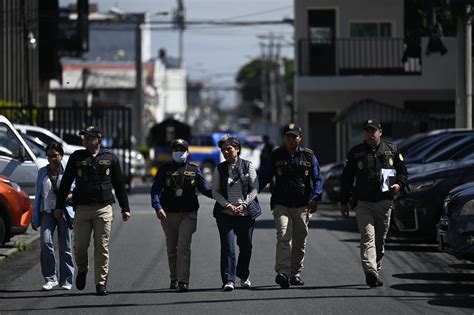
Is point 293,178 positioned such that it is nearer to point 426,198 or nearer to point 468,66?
point 426,198

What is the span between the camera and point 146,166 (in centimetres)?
4741

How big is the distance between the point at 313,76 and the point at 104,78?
3820 centimetres

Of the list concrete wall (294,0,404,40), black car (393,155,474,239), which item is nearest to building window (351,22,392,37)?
concrete wall (294,0,404,40)

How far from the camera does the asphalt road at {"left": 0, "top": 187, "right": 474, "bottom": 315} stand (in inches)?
444

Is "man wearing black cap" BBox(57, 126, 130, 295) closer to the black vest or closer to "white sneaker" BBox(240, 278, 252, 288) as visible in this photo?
the black vest

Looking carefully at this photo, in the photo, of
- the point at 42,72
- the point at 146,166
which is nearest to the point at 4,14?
the point at 42,72

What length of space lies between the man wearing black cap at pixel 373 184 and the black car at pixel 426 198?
3.25 meters

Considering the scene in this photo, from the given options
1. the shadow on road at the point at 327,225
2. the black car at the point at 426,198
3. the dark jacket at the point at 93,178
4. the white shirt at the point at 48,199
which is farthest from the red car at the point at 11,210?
the black car at the point at 426,198

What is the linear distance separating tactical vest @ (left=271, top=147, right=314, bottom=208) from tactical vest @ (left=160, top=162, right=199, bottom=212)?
0.93 m

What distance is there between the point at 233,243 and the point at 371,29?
88.0 feet

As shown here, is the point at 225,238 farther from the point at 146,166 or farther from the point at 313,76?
the point at 146,166

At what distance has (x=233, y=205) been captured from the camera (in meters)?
12.5

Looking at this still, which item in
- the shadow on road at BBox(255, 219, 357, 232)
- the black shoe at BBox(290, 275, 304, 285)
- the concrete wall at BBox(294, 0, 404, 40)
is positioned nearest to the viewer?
the black shoe at BBox(290, 275, 304, 285)

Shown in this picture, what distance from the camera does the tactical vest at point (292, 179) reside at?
41.8ft
